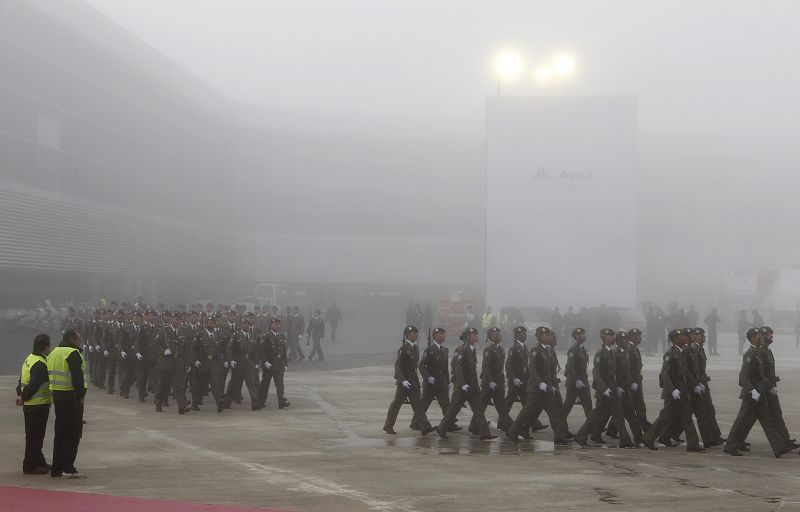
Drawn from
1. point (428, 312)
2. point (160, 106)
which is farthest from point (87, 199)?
Answer: point (428, 312)

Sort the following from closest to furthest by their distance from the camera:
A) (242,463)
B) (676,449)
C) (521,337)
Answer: (242,463), (676,449), (521,337)

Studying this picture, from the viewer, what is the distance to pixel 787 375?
91.0 feet

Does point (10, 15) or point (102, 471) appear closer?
point (102, 471)

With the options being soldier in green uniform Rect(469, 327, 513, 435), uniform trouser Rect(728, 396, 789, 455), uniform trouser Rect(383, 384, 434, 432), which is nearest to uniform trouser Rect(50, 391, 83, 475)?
uniform trouser Rect(383, 384, 434, 432)

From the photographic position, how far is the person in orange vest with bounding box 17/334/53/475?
35.3 feet

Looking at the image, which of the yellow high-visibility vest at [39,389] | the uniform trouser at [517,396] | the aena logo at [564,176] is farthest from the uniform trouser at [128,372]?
the aena logo at [564,176]

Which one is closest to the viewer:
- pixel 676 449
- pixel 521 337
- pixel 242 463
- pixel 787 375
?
pixel 242 463

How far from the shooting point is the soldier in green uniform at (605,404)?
1361 centimetres

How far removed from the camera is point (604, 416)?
13.8m

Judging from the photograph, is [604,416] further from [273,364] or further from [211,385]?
[211,385]

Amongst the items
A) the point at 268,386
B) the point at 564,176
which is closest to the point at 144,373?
the point at 268,386

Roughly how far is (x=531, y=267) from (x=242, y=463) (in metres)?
29.3

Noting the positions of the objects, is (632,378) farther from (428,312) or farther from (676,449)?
(428,312)

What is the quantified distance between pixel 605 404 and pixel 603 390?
0.22 m
